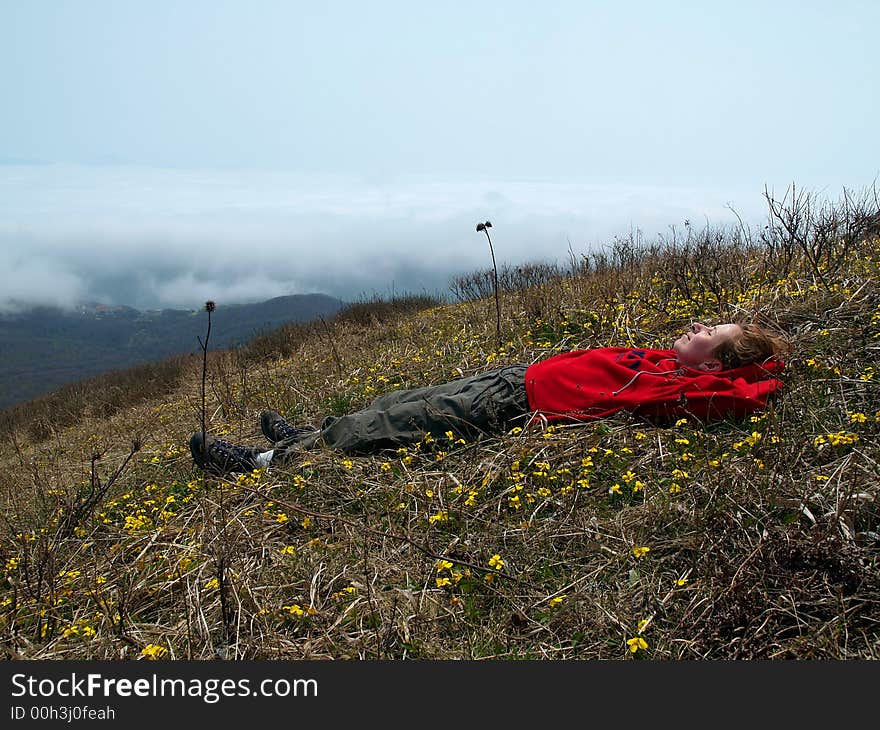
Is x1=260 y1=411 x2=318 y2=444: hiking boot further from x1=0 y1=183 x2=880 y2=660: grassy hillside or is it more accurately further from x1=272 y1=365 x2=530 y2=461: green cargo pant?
x1=0 y1=183 x2=880 y2=660: grassy hillside

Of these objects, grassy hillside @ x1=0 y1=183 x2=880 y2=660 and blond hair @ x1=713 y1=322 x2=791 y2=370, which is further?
blond hair @ x1=713 y1=322 x2=791 y2=370

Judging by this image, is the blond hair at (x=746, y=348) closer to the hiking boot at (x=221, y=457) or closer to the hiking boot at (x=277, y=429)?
the hiking boot at (x=277, y=429)

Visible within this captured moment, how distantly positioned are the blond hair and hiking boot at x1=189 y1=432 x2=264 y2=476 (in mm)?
3478

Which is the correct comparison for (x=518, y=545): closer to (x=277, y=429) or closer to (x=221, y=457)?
(x=221, y=457)

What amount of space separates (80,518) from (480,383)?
9.31ft

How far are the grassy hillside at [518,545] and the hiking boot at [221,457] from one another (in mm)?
249

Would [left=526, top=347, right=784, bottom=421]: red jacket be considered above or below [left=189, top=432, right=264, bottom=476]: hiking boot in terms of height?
above

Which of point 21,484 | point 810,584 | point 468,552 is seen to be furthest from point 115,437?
point 810,584

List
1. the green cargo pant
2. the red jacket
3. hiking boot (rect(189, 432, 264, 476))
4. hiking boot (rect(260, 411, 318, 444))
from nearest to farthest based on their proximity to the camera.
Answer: the red jacket → the green cargo pant → hiking boot (rect(189, 432, 264, 476)) → hiking boot (rect(260, 411, 318, 444))

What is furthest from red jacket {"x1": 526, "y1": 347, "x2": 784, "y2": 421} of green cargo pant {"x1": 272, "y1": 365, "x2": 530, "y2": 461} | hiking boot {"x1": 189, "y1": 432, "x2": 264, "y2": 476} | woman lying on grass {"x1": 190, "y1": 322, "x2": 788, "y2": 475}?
hiking boot {"x1": 189, "y1": 432, "x2": 264, "y2": 476}

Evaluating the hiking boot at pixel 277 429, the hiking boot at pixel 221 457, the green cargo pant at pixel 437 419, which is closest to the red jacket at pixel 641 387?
the green cargo pant at pixel 437 419

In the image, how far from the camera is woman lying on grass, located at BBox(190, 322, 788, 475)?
4.34 metres

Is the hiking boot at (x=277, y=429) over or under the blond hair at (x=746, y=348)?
under

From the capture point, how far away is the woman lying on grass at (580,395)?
4336 mm
